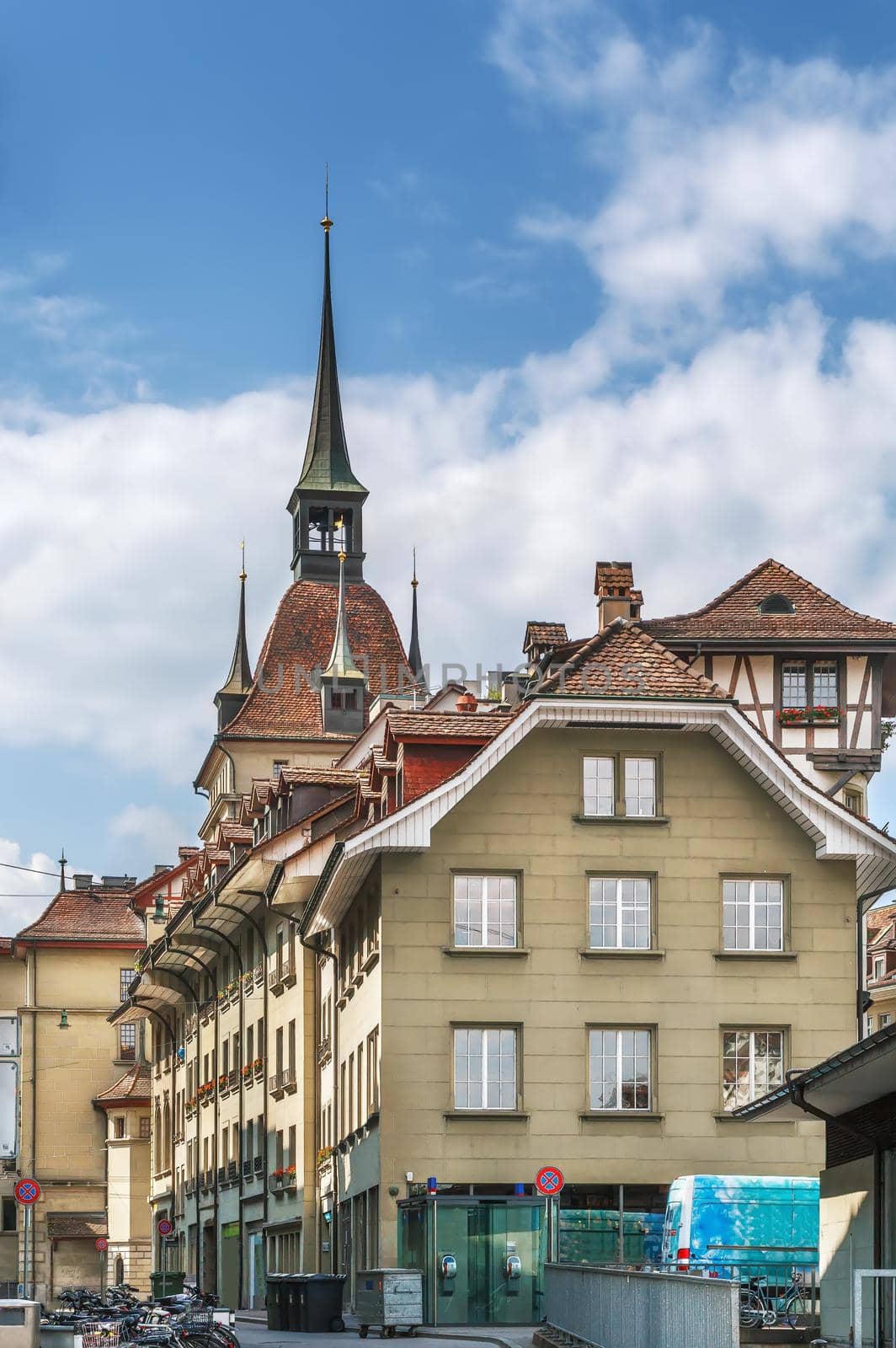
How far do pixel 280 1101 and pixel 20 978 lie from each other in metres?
50.4

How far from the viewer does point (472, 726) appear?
43.6 meters

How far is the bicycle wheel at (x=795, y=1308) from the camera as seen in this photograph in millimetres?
28781

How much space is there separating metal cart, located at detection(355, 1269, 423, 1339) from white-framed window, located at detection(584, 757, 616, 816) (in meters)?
9.75

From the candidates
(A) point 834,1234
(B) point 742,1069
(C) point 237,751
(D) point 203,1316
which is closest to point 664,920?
(B) point 742,1069

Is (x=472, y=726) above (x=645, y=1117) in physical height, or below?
above

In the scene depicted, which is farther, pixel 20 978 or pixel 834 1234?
pixel 20 978

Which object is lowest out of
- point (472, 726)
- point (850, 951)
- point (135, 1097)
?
point (135, 1097)

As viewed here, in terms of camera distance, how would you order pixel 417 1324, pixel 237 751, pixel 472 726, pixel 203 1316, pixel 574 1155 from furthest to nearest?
1. pixel 237 751
2. pixel 472 726
3. pixel 574 1155
4. pixel 417 1324
5. pixel 203 1316

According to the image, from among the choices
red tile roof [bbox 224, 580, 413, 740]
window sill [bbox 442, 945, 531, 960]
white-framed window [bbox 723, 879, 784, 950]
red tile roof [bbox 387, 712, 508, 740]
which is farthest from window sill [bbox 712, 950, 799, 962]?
red tile roof [bbox 224, 580, 413, 740]

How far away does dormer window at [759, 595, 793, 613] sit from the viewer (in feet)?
193

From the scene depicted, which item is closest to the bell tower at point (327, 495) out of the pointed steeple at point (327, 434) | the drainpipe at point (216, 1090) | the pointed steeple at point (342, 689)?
the pointed steeple at point (327, 434)

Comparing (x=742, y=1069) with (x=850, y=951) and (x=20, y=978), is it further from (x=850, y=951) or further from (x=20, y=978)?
(x=20, y=978)

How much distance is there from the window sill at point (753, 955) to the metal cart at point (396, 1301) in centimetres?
878

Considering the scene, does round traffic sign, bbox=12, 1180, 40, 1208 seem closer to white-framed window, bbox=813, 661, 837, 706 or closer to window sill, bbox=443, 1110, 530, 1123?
window sill, bbox=443, 1110, 530, 1123
